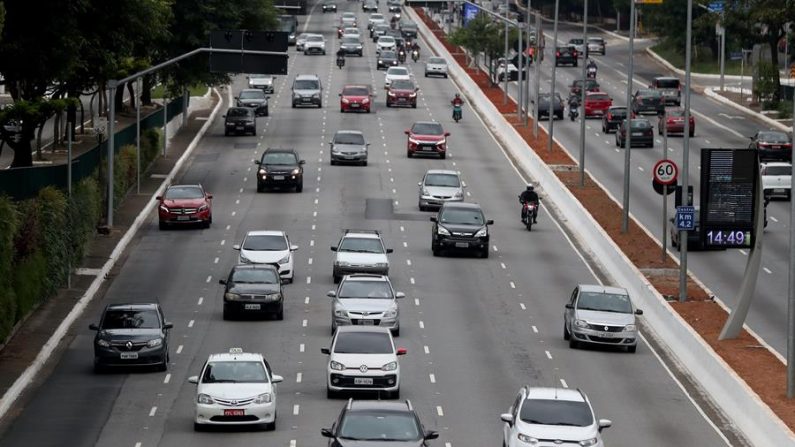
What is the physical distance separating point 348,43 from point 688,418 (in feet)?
343

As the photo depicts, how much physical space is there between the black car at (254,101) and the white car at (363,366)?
193ft

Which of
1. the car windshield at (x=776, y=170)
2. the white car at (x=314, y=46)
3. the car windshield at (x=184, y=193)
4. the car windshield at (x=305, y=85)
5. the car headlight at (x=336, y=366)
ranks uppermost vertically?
the white car at (x=314, y=46)

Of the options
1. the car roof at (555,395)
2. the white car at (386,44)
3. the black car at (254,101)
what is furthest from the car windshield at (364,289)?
the white car at (386,44)

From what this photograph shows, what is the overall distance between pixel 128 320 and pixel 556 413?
43.4 feet

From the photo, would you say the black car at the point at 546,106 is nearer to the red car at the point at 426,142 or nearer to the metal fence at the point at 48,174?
the red car at the point at 426,142

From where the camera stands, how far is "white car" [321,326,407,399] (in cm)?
3609

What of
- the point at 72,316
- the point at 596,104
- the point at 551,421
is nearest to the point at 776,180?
the point at 596,104

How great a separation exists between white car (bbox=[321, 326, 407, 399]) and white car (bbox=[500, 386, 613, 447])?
5.93 meters

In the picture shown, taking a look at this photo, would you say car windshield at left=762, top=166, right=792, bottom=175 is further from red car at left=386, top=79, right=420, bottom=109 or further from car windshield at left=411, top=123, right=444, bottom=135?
red car at left=386, top=79, right=420, bottom=109

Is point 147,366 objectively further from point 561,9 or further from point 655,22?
point 561,9

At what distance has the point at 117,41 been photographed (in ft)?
189

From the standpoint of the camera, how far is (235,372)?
33844 mm

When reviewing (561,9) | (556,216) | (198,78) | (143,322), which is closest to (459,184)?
(556,216)

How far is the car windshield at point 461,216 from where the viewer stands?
56938 millimetres
